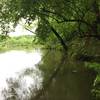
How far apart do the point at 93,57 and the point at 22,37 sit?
48.8 metres

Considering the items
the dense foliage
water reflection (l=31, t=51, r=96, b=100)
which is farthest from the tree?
water reflection (l=31, t=51, r=96, b=100)

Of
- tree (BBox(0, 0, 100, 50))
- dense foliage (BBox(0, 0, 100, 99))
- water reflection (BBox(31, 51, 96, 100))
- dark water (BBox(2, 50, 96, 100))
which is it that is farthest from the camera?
dense foliage (BBox(0, 0, 100, 99))

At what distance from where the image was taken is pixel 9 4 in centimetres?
1759

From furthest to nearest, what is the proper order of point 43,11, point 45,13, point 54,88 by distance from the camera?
point 45,13 → point 43,11 → point 54,88

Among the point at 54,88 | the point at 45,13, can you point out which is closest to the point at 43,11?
the point at 45,13

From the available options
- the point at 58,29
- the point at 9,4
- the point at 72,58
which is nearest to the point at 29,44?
the point at 58,29

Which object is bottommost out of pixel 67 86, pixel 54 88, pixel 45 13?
pixel 54 88

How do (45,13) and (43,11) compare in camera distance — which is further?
(45,13)

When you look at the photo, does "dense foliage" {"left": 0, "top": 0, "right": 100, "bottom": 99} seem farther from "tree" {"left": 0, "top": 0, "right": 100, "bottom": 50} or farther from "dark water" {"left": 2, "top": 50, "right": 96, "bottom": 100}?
"dark water" {"left": 2, "top": 50, "right": 96, "bottom": 100}

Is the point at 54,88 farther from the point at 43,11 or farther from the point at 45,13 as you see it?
the point at 45,13

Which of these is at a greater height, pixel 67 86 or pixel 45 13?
pixel 45 13

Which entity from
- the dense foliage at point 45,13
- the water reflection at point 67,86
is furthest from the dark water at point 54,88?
the dense foliage at point 45,13

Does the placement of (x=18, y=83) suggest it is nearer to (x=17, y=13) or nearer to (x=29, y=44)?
(x=17, y=13)

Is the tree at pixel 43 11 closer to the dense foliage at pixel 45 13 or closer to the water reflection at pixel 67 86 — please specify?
the dense foliage at pixel 45 13
